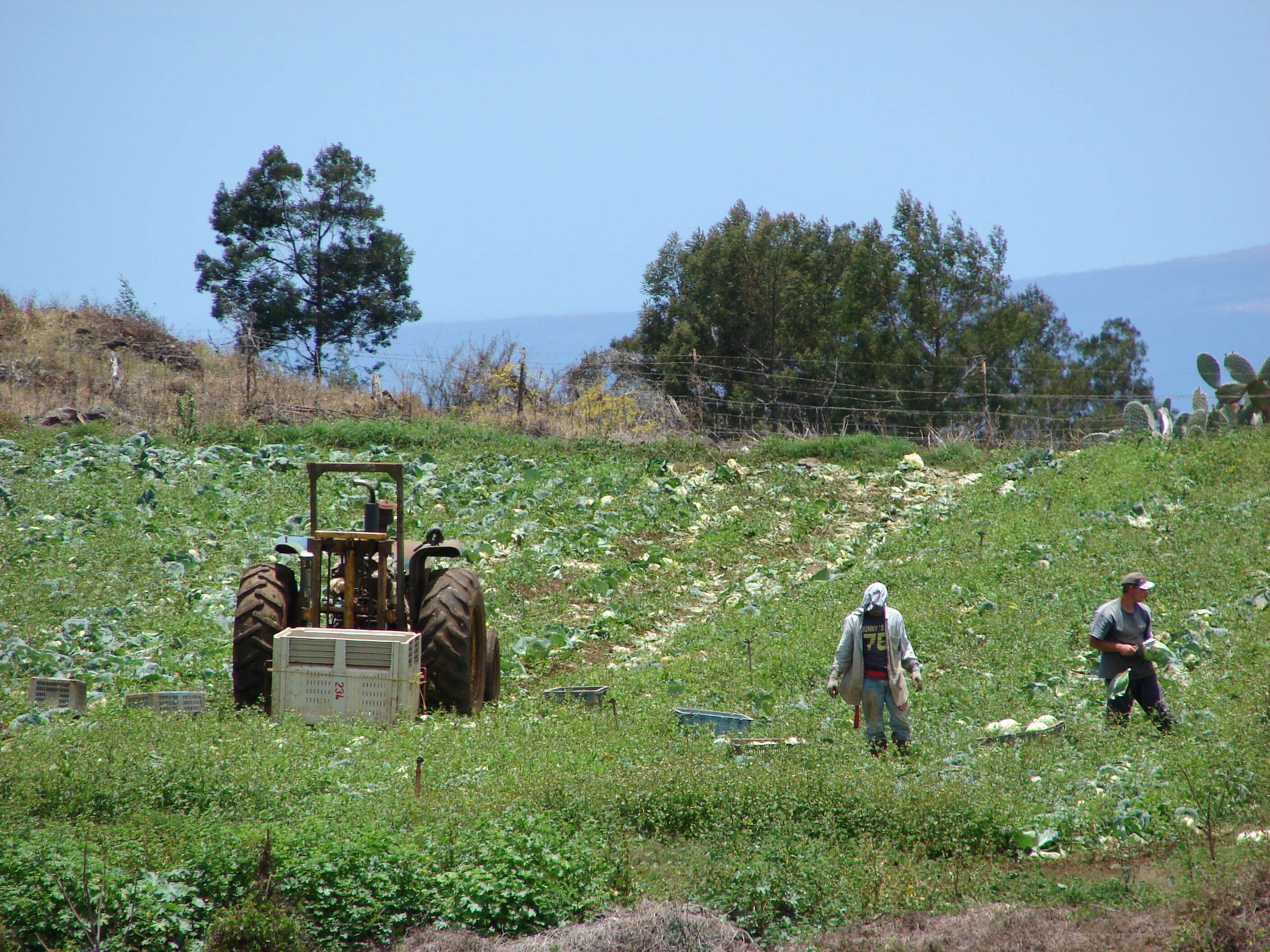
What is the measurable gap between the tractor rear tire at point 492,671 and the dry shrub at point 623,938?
4279 millimetres

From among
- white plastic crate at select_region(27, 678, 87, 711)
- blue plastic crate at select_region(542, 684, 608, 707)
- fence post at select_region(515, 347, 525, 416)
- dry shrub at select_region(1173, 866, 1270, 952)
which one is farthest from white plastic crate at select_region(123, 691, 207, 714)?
fence post at select_region(515, 347, 525, 416)

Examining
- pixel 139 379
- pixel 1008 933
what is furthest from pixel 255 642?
pixel 139 379

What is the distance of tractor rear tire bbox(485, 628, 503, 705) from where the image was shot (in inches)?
374

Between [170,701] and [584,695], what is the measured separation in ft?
11.0

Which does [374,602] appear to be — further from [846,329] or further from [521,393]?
[846,329]

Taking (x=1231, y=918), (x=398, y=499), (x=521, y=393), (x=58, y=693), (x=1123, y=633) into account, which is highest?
(x=521, y=393)

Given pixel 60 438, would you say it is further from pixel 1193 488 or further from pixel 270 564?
pixel 1193 488

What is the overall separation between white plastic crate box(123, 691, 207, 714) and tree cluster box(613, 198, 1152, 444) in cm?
2008

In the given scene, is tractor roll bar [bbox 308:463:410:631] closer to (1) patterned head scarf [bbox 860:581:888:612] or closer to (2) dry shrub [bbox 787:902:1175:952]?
(1) patterned head scarf [bbox 860:581:888:612]

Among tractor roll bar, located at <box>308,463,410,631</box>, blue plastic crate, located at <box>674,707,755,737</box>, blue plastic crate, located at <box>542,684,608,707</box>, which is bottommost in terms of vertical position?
blue plastic crate, located at <box>674,707,755,737</box>

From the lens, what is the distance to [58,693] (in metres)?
8.51

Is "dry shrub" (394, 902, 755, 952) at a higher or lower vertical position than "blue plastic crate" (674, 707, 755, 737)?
lower

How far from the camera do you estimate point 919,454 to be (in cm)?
2238

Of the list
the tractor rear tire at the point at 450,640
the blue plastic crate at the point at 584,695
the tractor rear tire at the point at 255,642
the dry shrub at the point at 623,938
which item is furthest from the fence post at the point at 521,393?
the dry shrub at the point at 623,938
